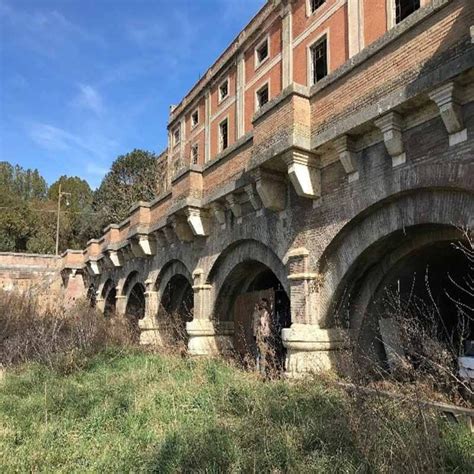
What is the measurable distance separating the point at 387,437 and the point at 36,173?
50382 millimetres

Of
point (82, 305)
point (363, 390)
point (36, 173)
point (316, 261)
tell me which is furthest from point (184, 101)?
point (363, 390)

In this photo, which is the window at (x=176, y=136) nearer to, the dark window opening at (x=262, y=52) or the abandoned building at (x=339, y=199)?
the dark window opening at (x=262, y=52)

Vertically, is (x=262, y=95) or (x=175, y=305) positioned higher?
(x=262, y=95)

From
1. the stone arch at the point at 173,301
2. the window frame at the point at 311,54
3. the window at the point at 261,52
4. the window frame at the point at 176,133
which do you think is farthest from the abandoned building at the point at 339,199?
the window frame at the point at 176,133

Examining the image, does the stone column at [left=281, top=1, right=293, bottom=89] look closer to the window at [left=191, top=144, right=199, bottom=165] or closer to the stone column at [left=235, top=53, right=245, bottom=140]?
the stone column at [left=235, top=53, right=245, bottom=140]

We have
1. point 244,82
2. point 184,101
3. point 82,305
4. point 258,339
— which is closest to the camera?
point 258,339

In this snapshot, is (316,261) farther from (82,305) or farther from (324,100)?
(82,305)

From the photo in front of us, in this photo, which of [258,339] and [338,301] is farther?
[258,339]

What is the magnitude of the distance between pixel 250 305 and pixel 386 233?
500cm

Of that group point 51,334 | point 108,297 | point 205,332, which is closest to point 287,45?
point 108,297

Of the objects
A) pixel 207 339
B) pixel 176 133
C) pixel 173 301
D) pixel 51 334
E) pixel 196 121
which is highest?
pixel 176 133

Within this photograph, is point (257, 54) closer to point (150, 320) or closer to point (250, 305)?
point (150, 320)

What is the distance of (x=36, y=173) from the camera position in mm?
48344

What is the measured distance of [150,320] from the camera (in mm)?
15078
